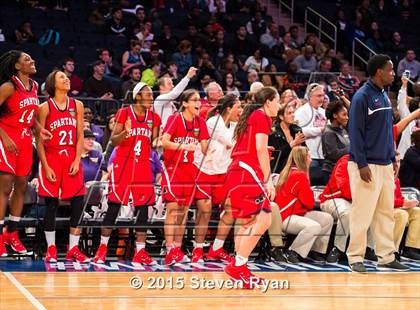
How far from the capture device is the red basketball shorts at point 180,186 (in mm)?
10438

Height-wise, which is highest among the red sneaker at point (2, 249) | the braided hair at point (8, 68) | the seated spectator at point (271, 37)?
the seated spectator at point (271, 37)

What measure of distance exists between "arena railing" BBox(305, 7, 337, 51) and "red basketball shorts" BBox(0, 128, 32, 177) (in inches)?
458

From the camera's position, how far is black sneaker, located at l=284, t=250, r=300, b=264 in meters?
10.7

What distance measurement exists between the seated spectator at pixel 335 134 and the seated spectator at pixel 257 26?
27.2ft

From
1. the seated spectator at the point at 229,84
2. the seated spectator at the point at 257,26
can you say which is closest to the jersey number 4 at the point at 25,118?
the seated spectator at the point at 229,84

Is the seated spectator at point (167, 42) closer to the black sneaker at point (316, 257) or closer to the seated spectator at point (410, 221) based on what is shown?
the seated spectator at point (410, 221)

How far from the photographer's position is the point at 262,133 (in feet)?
28.3

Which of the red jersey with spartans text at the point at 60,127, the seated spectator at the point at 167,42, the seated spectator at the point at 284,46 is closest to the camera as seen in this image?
the red jersey with spartans text at the point at 60,127

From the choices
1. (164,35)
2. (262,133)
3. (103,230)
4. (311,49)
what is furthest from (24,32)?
(262,133)

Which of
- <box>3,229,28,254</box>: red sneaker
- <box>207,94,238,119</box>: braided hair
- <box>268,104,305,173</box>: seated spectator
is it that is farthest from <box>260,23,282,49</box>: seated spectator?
<box>3,229,28,254</box>: red sneaker

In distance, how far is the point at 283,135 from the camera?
11.5 meters

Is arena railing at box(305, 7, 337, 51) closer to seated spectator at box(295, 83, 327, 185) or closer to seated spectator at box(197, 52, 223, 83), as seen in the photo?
seated spectator at box(197, 52, 223, 83)

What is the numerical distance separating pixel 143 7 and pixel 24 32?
323 cm

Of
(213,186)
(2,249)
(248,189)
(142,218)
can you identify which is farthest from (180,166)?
(2,249)
